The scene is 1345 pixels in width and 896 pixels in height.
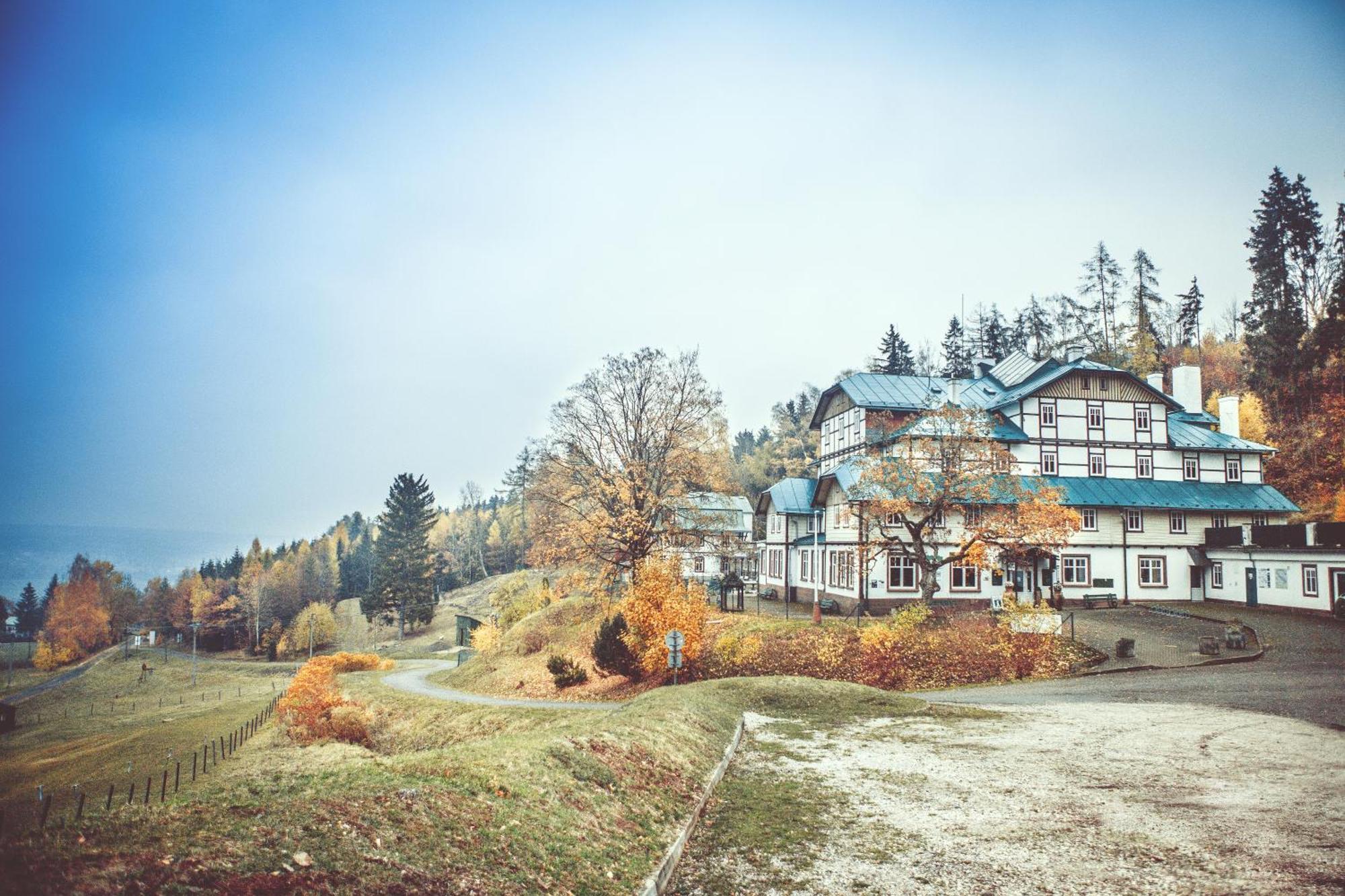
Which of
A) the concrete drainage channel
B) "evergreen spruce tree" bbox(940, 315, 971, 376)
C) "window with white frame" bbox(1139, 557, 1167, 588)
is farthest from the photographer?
"evergreen spruce tree" bbox(940, 315, 971, 376)

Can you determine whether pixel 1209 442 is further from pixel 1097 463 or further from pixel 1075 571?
pixel 1075 571

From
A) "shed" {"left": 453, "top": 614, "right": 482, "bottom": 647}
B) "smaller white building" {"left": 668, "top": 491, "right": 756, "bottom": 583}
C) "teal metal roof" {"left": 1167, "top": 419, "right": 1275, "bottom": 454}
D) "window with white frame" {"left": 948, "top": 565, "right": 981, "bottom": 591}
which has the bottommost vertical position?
"shed" {"left": 453, "top": 614, "right": 482, "bottom": 647}

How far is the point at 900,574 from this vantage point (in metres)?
40.5

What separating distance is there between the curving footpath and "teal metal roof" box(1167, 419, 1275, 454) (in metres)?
40.5

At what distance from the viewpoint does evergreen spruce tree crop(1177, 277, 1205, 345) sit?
73562mm

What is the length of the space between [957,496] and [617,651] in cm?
1747

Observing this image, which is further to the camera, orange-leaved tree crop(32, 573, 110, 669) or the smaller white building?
orange-leaved tree crop(32, 573, 110, 669)

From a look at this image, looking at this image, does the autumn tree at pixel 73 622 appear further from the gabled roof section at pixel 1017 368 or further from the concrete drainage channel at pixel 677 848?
the gabled roof section at pixel 1017 368

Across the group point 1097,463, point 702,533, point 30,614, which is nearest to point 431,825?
point 702,533

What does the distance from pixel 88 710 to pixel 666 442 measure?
34304 millimetres

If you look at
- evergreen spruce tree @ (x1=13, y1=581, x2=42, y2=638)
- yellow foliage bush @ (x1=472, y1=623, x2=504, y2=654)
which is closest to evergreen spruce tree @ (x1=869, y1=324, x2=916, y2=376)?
yellow foliage bush @ (x1=472, y1=623, x2=504, y2=654)

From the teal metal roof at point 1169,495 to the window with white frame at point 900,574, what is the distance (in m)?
10.9

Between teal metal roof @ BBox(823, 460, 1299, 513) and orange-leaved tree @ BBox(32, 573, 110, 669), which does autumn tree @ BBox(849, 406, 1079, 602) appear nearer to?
teal metal roof @ BBox(823, 460, 1299, 513)

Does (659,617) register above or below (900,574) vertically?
below
